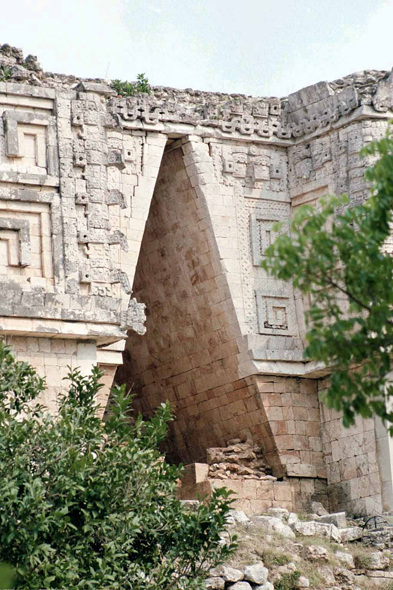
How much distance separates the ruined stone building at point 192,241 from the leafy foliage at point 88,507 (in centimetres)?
440

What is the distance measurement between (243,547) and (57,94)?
6348mm

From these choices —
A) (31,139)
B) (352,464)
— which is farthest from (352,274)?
(352,464)

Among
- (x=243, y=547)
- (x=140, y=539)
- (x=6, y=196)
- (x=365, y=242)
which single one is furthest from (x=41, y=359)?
(x=365, y=242)

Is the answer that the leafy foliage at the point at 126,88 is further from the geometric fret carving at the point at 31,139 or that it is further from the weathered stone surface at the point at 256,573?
the weathered stone surface at the point at 256,573

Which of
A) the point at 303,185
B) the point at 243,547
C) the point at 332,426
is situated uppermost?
the point at 303,185

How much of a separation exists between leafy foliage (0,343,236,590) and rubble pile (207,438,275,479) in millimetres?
5573

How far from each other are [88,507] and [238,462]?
24.0 feet

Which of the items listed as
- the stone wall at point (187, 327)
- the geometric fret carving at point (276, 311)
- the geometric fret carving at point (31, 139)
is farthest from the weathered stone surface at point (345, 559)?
the geometric fret carving at point (31, 139)

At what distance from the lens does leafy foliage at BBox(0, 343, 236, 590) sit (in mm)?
14227

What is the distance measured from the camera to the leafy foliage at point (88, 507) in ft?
46.7

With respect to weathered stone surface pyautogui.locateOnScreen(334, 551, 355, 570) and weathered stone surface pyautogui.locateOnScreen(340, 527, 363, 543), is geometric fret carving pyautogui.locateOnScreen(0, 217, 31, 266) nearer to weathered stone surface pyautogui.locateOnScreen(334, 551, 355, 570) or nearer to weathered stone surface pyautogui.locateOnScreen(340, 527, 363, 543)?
weathered stone surface pyautogui.locateOnScreen(340, 527, 363, 543)

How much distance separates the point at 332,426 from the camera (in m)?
22.1

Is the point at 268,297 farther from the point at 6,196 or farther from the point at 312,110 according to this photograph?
the point at 6,196

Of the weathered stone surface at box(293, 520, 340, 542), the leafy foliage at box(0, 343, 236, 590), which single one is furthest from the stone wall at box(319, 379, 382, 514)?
the leafy foliage at box(0, 343, 236, 590)
